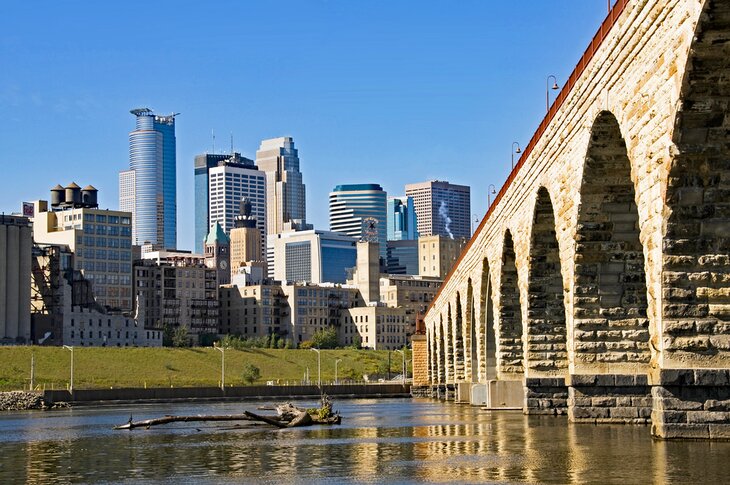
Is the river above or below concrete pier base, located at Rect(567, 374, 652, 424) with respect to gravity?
below

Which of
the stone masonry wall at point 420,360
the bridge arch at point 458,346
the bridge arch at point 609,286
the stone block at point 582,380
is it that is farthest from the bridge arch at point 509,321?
the stone masonry wall at point 420,360

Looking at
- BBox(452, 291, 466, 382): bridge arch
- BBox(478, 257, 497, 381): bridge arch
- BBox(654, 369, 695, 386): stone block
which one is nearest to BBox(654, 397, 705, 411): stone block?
BBox(654, 369, 695, 386): stone block

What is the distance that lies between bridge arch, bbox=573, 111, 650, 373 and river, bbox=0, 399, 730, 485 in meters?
2.71

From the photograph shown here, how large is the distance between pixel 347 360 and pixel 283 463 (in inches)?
6498

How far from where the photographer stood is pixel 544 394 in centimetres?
4941

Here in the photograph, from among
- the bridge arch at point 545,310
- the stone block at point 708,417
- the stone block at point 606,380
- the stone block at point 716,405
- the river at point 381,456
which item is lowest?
the river at point 381,456

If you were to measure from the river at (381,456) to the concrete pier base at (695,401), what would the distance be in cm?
52

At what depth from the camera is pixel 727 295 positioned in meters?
28.6

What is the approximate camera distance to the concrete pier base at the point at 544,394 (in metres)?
48.7

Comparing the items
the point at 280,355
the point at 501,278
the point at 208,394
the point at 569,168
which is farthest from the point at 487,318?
the point at 280,355

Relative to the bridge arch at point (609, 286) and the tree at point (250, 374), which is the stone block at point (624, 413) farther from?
the tree at point (250, 374)

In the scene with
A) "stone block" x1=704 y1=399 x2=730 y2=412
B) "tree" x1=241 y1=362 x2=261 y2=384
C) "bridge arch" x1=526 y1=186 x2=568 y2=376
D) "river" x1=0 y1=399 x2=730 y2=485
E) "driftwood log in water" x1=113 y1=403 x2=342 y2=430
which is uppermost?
"bridge arch" x1=526 y1=186 x2=568 y2=376

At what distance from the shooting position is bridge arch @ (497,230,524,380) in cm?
5981

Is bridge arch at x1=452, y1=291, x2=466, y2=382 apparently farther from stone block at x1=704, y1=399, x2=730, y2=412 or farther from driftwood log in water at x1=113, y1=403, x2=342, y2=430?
stone block at x1=704, y1=399, x2=730, y2=412
